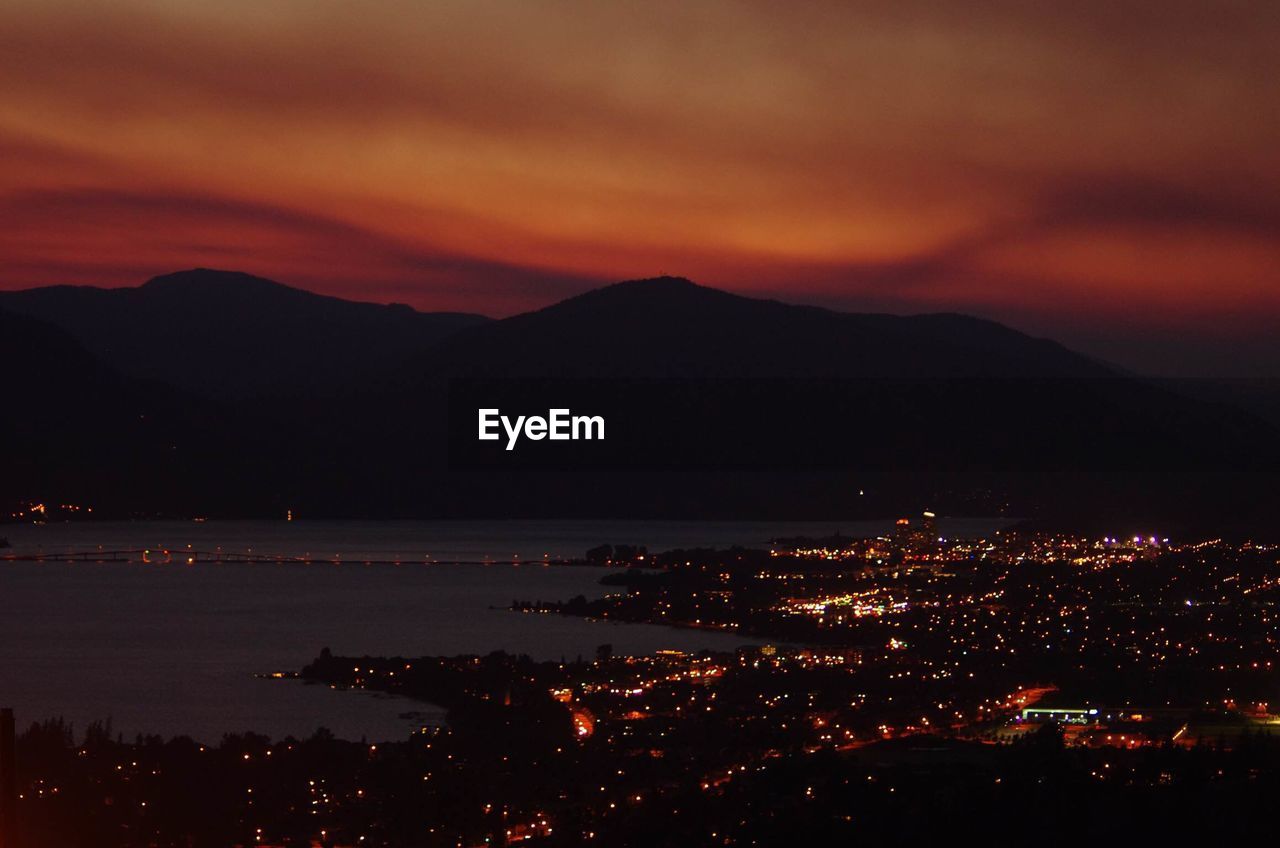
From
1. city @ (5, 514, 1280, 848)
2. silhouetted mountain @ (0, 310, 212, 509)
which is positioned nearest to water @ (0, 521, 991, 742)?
city @ (5, 514, 1280, 848)

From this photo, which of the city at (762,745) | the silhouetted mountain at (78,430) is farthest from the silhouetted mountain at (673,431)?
the city at (762,745)

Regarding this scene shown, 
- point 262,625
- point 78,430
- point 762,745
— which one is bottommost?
point 262,625

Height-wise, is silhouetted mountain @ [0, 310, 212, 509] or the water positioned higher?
silhouetted mountain @ [0, 310, 212, 509]

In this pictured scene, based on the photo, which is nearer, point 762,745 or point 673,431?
point 762,745

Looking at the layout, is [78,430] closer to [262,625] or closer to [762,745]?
[262,625]

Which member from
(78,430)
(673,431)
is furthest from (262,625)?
(78,430)

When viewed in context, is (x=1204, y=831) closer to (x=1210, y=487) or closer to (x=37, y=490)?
(x=1210, y=487)

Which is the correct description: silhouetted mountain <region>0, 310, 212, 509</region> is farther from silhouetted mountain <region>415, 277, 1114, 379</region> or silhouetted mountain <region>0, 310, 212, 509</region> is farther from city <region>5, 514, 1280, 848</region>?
city <region>5, 514, 1280, 848</region>

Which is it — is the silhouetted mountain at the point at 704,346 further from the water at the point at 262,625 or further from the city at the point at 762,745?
the city at the point at 762,745

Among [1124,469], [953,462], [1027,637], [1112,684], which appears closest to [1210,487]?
[1124,469]
